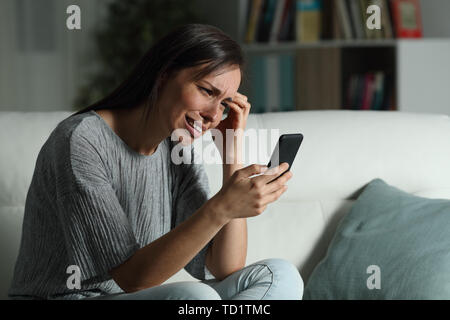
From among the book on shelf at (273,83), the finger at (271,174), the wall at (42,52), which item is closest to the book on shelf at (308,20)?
the book on shelf at (273,83)

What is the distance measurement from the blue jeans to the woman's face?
0.97 ft

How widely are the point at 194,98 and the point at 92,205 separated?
0.90ft

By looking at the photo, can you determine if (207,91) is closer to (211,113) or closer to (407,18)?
(211,113)

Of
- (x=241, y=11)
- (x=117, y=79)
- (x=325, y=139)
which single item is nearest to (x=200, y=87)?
(x=325, y=139)

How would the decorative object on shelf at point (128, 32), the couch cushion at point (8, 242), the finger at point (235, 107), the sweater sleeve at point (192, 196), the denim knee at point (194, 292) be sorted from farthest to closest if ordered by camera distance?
the decorative object on shelf at point (128, 32)
the couch cushion at point (8, 242)
the sweater sleeve at point (192, 196)
the finger at point (235, 107)
the denim knee at point (194, 292)

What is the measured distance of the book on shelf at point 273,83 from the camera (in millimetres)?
3176

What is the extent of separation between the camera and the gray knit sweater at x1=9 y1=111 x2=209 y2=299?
1.13 metres

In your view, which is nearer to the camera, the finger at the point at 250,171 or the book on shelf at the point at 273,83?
the finger at the point at 250,171

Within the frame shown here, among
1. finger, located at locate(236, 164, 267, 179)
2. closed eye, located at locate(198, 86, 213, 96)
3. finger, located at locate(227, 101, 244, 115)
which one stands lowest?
finger, located at locate(236, 164, 267, 179)

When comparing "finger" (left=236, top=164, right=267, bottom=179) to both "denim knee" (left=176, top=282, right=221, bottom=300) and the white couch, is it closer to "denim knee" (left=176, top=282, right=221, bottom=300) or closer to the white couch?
"denim knee" (left=176, top=282, right=221, bottom=300)

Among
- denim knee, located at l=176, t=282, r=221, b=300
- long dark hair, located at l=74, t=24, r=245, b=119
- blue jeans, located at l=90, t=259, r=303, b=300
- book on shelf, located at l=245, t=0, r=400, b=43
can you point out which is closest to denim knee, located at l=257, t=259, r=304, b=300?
blue jeans, located at l=90, t=259, r=303, b=300

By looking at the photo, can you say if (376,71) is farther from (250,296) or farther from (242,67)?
(250,296)

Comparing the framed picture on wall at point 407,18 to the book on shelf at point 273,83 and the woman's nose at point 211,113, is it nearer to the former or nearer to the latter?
the book on shelf at point 273,83

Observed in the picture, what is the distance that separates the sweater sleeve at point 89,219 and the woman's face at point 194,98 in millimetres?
188
